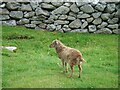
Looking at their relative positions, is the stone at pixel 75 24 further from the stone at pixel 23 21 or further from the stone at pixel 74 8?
the stone at pixel 23 21

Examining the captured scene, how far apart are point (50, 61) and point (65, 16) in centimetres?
694

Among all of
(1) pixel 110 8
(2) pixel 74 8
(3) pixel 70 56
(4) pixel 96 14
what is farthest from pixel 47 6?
(3) pixel 70 56

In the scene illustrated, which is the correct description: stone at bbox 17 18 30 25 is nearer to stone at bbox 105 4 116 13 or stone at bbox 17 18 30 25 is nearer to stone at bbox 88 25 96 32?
stone at bbox 88 25 96 32

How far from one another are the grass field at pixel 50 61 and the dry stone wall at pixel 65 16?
698mm

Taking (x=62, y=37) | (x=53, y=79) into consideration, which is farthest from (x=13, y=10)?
(x=53, y=79)

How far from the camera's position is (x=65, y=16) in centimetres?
2278

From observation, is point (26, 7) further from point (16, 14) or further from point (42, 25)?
point (42, 25)

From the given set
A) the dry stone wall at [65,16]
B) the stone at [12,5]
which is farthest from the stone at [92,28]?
the stone at [12,5]

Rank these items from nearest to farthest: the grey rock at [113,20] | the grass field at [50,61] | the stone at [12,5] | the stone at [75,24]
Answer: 1. the grass field at [50,61]
2. the stone at [75,24]
3. the grey rock at [113,20]
4. the stone at [12,5]

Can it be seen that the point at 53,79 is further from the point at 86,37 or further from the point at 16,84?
the point at 86,37

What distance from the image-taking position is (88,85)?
43.5 ft

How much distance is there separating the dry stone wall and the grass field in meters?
0.70

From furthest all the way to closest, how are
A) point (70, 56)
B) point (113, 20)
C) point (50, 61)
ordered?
1. point (113, 20)
2. point (50, 61)
3. point (70, 56)

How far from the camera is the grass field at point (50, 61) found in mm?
13492
